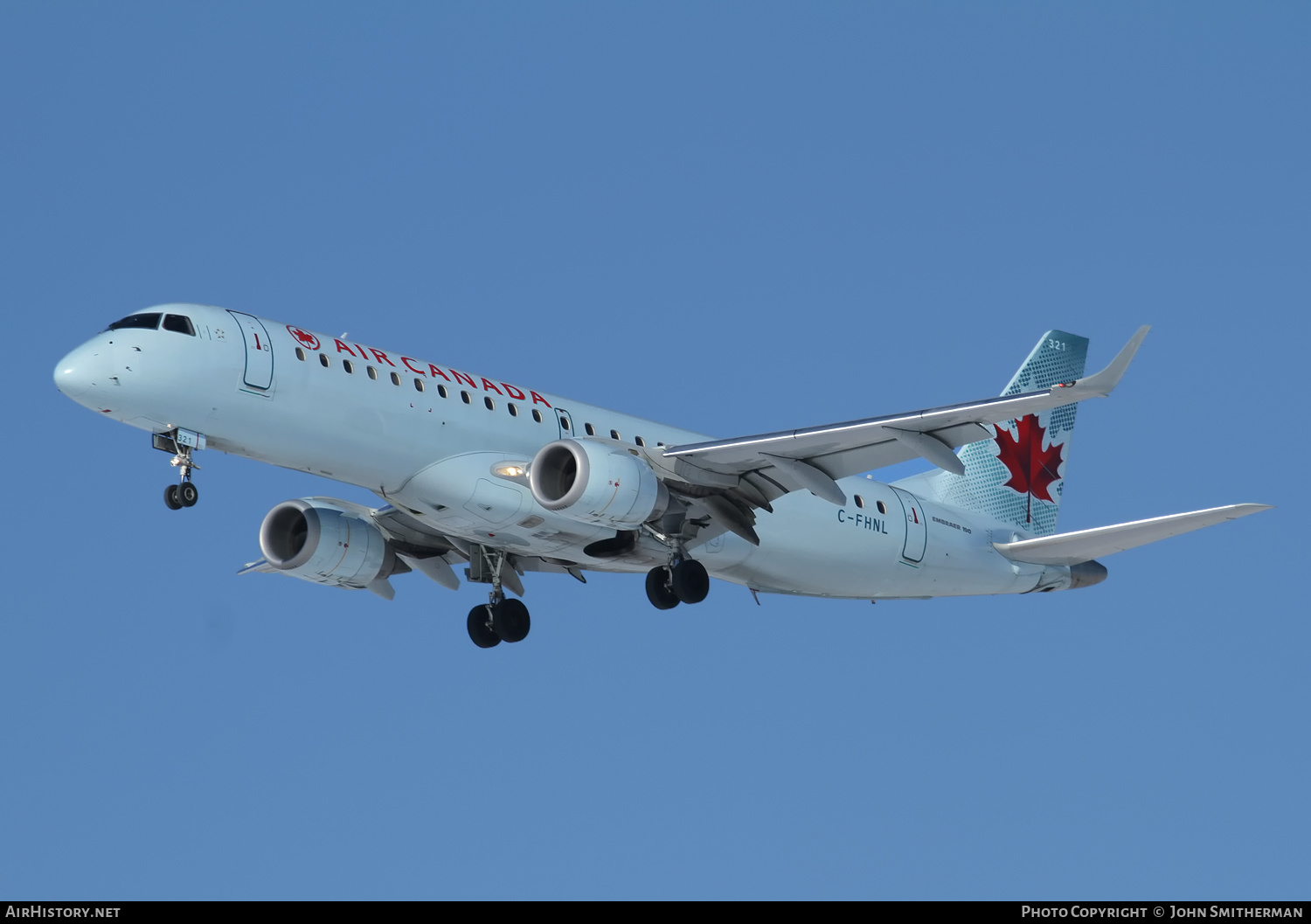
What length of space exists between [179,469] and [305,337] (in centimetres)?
324

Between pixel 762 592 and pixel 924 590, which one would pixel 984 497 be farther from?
pixel 762 592

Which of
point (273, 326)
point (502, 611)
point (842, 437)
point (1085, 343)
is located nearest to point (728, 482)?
point (842, 437)

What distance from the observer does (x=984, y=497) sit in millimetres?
42438

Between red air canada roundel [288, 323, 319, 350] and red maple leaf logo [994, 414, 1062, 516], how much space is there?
715 inches

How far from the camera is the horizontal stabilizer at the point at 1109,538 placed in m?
33.1

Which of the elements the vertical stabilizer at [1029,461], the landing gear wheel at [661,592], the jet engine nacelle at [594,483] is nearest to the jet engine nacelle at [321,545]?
the jet engine nacelle at [594,483]

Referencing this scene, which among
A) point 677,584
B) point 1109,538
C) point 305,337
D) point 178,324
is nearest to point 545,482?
point 677,584

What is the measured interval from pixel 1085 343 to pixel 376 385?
21.6m

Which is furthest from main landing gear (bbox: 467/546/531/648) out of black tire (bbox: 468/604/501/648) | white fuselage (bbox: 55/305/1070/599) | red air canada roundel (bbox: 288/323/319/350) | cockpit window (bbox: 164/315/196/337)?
cockpit window (bbox: 164/315/196/337)

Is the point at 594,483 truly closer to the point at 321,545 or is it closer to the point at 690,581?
the point at 690,581

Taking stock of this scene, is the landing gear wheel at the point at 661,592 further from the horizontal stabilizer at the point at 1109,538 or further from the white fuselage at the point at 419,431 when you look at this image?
the horizontal stabilizer at the point at 1109,538

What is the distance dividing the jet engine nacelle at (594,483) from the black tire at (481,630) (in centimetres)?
529

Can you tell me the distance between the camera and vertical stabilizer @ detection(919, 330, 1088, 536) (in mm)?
42312

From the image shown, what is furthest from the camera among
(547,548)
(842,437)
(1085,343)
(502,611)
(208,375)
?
(1085,343)
